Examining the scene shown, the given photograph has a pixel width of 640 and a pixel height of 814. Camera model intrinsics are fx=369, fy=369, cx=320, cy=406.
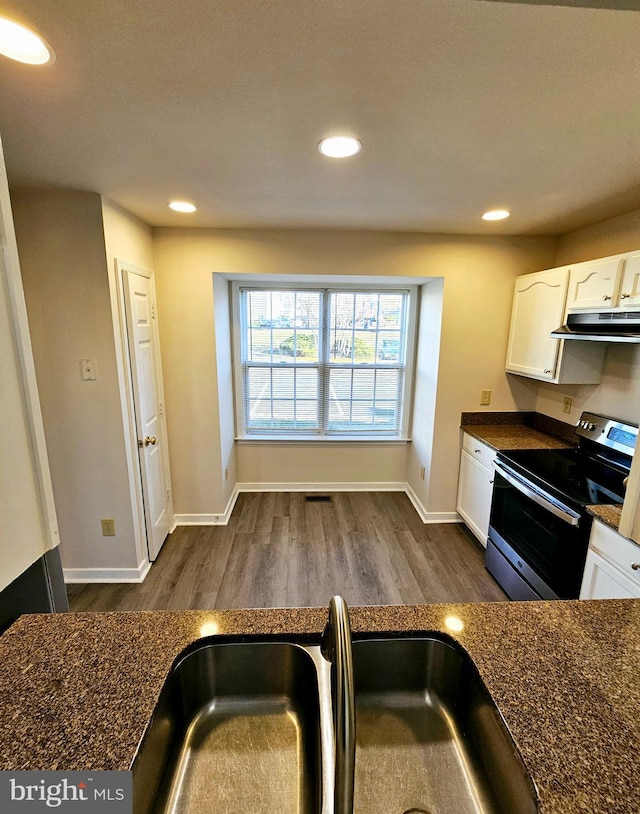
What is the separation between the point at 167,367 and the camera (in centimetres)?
299

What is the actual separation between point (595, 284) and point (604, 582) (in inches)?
63.5

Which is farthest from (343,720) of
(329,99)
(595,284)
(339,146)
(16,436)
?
(595,284)

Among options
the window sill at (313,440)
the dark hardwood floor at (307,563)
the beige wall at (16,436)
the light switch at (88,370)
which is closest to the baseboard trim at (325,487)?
the dark hardwood floor at (307,563)

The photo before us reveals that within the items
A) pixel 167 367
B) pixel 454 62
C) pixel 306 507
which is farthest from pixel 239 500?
pixel 454 62

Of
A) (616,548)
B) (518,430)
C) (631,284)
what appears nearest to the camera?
(616,548)

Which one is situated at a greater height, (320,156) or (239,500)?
(320,156)

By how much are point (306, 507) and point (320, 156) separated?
2872 millimetres

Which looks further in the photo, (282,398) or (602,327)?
(282,398)

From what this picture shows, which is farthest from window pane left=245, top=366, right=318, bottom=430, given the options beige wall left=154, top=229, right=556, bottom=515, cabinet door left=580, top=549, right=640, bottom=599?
cabinet door left=580, top=549, right=640, bottom=599

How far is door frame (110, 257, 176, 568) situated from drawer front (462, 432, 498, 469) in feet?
8.07

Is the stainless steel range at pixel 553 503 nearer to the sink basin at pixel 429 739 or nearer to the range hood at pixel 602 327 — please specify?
the range hood at pixel 602 327

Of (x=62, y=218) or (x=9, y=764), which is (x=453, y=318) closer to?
(x=62, y=218)

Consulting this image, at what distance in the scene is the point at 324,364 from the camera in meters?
3.76

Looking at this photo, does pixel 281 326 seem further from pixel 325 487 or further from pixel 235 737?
pixel 235 737
